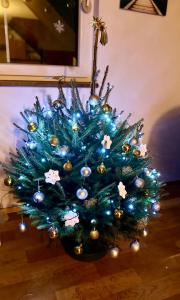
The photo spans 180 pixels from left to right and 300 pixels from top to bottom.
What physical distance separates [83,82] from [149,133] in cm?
66

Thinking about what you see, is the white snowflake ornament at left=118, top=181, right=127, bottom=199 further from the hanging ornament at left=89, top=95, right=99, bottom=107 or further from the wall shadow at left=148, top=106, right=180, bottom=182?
the wall shadow at left=148, top=106, right=180, bottom=182

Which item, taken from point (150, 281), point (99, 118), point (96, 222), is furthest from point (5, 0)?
point (150, 281)

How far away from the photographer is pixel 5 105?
4.69 feet

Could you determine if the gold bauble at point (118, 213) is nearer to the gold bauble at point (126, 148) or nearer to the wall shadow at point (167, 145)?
the gold bauble at point (126, 148)

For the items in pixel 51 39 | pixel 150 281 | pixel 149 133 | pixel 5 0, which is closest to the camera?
pixel 150 281

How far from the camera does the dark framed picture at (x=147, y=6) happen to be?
57.0 inches

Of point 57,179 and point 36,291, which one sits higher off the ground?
point 57,179

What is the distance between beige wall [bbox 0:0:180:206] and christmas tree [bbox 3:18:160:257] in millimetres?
410

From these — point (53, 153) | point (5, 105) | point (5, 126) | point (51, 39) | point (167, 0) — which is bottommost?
point (53, 153)

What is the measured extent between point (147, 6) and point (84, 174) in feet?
3.77

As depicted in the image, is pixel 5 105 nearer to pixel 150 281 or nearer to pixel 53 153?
pixel 53 153

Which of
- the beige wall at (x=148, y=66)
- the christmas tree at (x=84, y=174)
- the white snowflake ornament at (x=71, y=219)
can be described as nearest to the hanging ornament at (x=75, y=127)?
the christmas tree at (x=84, y=174)

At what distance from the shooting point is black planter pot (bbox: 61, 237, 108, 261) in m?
1.19

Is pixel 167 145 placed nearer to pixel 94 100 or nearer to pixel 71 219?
pixel 94 100
